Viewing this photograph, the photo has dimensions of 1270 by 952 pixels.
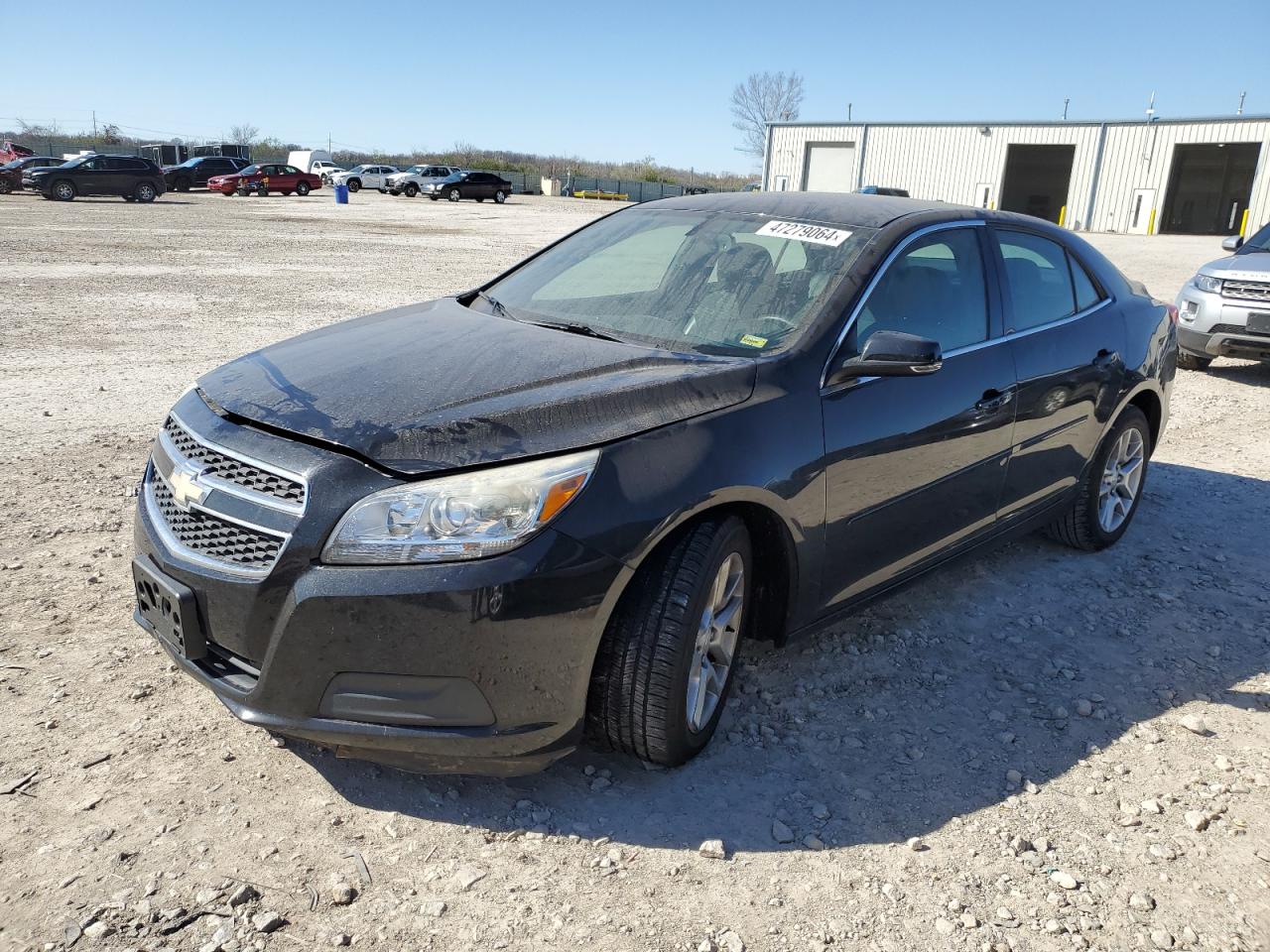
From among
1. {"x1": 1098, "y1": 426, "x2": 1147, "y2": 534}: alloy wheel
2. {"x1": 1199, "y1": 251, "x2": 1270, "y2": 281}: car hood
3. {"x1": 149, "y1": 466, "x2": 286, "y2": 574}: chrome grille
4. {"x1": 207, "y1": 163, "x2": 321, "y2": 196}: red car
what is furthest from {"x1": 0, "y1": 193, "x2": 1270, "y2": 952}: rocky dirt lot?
{"x1": 207, "y1": 163, "x2": 321, "y2": 196}: red car

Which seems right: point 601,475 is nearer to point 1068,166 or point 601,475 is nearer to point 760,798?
point 760,798

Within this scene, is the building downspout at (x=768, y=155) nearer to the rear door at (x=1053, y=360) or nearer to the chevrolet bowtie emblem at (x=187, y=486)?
the rear door at (x=1053, y=360)

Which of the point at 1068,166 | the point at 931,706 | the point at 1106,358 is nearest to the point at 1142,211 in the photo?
the point at 1068,166

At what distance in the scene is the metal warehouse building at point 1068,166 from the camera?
3900cm

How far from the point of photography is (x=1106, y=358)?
4.55 m

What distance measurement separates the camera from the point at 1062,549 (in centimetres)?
499

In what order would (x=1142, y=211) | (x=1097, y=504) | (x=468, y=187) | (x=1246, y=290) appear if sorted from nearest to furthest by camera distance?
1. (x=1097, y=504)
2. (x=1246, y=290)
3. (x=1142, y=211)
4. (x=468, y=187)

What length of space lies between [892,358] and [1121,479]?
2518 mm

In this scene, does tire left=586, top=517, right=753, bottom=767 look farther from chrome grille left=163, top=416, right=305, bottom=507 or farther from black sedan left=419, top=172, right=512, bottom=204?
black sedan left=419, top=172, right=512, bottom=204

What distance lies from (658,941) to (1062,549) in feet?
11.4

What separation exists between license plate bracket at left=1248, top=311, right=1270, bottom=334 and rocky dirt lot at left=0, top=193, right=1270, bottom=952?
207 inches

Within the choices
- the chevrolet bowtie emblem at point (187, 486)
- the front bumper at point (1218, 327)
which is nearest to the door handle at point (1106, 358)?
the chevrolet bowtie emblem at point (187, 486)

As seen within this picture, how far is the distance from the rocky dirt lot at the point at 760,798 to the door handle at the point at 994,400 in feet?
3.05

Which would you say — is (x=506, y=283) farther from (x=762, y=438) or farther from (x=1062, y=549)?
(x=1062, y=549)
